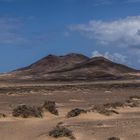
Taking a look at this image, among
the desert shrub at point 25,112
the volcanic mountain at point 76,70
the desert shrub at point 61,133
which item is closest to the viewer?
the desert shrub at point 61,133

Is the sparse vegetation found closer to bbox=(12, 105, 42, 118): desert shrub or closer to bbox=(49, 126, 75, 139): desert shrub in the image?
bbox=(49, 126, 75, 139): desert shrub

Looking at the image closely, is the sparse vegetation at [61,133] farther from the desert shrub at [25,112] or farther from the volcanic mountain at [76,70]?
the volcanic mountain at [76,70]

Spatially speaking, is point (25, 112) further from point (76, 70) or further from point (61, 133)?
point (76, 70)

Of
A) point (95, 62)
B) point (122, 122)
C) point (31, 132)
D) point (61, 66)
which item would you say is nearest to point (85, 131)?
point (31, 132)

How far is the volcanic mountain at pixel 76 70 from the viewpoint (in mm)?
161250

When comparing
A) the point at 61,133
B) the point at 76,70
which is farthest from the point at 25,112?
the point at 76,70

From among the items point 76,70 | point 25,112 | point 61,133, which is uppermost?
point 76,70

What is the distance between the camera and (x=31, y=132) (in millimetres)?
24172

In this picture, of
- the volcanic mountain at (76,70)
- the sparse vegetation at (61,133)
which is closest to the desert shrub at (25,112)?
the sparse vegetation at (61,133)

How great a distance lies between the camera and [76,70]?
171250mm

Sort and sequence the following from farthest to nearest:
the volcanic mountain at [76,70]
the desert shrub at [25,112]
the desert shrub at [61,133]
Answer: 1. the volcanic mountain at [76,70]
2. the desert shrub at [25,112]
3. the desert shrub at [61,133]

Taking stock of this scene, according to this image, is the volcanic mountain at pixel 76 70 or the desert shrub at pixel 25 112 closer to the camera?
the desert shrub at pixel 25 112

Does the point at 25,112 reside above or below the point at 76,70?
below

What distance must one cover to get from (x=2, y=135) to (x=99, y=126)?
568 cm
